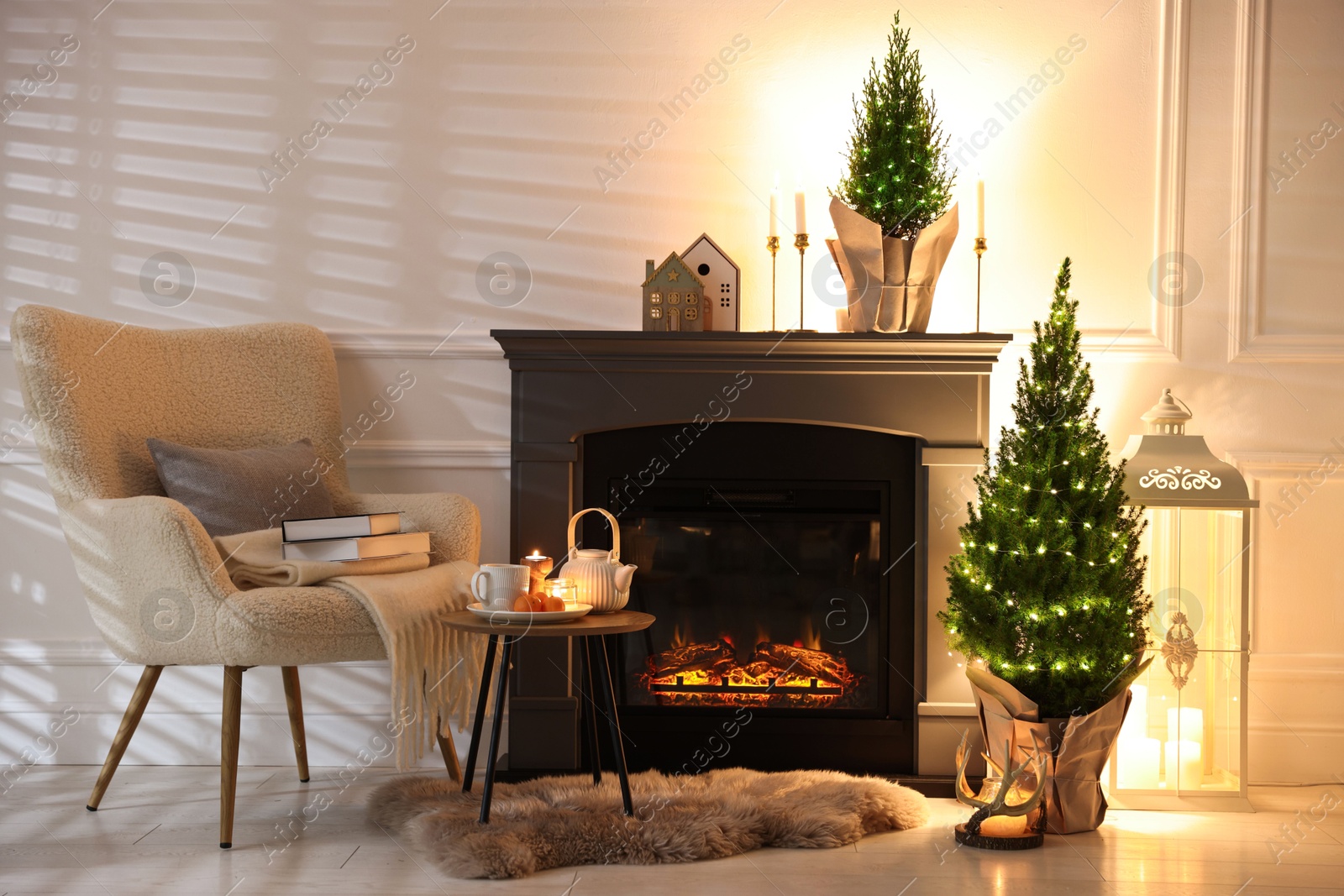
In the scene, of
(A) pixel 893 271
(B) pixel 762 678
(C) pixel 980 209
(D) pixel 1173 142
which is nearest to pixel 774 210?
(A) pixel 893 271

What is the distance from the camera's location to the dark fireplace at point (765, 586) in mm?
2828

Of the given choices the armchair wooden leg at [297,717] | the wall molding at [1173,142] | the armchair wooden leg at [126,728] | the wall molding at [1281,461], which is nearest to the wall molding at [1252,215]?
the wall molding at [1173,142]

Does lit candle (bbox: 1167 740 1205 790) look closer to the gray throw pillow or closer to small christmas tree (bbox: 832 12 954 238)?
small christmas tree (bbox: 832 12 954 238)

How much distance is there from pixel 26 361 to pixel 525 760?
1.48m

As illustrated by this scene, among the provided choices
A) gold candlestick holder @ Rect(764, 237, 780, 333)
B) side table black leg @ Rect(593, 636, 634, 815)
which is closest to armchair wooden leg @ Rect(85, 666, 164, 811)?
side table black leg @ Rect(593, 636, 634, 815)

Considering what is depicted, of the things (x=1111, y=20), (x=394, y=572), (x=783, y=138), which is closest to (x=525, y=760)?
(x=394, y=572)

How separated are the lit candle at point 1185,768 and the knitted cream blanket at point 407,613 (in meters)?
1.64

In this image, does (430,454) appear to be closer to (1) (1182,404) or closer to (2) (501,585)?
(2) (501,585)

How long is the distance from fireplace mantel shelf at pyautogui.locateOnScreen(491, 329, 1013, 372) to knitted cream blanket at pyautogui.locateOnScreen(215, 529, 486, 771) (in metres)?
0.61

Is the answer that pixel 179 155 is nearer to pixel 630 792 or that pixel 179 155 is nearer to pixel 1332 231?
pixel 630 792

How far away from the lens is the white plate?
2174mm

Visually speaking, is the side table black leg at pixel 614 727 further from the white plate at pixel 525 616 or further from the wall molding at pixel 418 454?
the wall molding at pixel 418 454

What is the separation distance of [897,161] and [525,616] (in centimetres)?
147

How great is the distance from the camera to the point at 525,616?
2174 millimetres
